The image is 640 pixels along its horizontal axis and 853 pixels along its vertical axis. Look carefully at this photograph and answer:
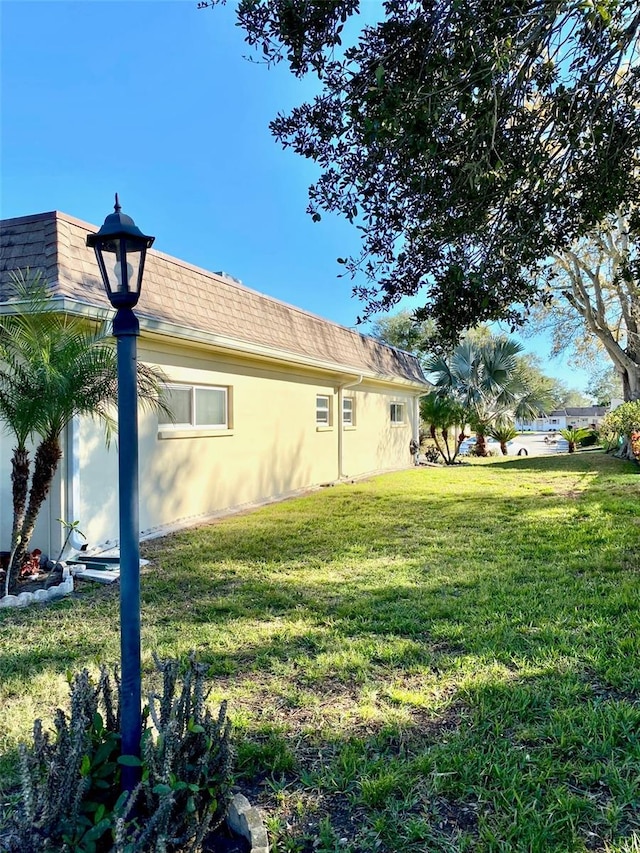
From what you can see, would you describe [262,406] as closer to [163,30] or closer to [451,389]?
[163,30]

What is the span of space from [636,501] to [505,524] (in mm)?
2750

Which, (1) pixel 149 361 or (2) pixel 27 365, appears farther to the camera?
(1) pixel 149 361

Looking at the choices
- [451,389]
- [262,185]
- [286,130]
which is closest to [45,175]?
[262,185]

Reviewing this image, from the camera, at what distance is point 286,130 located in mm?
4543

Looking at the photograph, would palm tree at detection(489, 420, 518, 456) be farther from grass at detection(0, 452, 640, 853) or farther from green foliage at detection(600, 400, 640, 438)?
grass at detection(0, 452, 640, 853)

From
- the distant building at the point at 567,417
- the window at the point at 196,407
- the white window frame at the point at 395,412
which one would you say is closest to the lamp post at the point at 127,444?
the window at the point at 196,407

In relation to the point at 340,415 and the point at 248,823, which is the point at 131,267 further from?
the point at 340,415

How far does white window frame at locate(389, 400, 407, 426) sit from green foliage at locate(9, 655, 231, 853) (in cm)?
1573

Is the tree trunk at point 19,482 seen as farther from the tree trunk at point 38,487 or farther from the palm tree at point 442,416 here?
the palm tree at point 442,416

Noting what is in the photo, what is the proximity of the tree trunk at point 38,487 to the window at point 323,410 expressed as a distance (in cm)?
801

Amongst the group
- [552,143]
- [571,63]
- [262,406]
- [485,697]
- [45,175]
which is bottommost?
[485,697]

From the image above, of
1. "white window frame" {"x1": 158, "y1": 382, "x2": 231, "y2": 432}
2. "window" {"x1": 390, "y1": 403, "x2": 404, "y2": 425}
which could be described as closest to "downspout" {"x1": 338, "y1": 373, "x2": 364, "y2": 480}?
"window" {"x1": 390, "y1": 403, "x2": 404, "y2": 425}

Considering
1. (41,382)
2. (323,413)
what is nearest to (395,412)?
(323,413)

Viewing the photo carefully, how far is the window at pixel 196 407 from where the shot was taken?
7.79m
